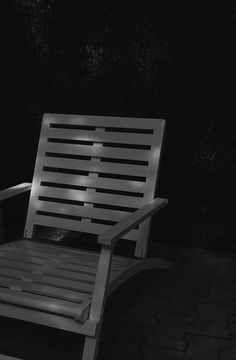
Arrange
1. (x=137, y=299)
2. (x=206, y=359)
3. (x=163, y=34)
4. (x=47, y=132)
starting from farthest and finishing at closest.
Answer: (x=163, y=34), (x=47, y=132), (x=137, y=299), (x=206, y=359)

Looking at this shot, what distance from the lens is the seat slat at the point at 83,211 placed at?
290cm

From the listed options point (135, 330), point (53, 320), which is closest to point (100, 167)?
point (135, 330)

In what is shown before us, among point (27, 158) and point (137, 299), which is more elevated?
point (27, 158)

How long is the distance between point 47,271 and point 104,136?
41.2 inches

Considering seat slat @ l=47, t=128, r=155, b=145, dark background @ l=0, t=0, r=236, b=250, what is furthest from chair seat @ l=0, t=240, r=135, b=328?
dark background @ l=0, t=0, r=236, b=250

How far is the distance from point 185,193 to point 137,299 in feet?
3.78

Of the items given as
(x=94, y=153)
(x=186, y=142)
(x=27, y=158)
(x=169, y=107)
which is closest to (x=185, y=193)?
(x=186, y=142)

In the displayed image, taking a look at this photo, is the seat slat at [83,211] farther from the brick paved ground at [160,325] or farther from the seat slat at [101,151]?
the brick paved ground at [160,325]

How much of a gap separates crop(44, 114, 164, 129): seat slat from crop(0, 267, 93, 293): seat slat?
1.15m

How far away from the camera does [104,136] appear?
3062mm

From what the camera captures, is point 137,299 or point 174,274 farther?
point 174,274

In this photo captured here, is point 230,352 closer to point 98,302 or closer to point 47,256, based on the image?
point 98,302

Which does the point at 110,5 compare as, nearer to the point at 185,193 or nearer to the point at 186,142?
the point at 186,142

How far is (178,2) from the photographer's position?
Answer: 355 cm
